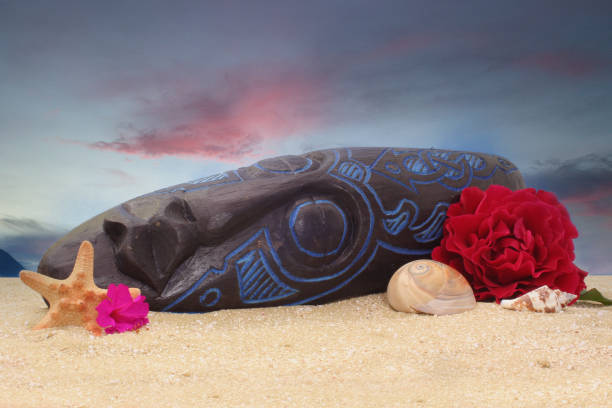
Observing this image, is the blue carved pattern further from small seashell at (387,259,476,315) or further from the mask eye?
small seashell at (387,259,476,315)

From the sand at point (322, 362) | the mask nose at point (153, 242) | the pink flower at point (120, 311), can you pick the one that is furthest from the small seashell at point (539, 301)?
the pink flower at point (120, 311)

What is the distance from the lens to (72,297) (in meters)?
2.81

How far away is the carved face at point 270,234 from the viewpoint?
3303 mm

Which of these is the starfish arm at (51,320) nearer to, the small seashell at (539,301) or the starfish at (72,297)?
the starfish at (72,297)


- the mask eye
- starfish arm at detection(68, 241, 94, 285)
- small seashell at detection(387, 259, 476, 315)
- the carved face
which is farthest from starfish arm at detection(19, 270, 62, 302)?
small seashell at detection(387, 259, 476, 315)

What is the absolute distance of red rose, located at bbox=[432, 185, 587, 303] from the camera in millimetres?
3268

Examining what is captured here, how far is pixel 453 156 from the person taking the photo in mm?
4168

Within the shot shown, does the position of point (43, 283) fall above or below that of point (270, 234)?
below

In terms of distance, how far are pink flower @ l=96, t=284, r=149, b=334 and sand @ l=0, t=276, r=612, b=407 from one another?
0.34 feet

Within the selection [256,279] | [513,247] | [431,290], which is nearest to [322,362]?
[431,290]

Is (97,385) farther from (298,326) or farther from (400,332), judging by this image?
(400,332)

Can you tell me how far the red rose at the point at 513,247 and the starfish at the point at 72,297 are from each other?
2468mm

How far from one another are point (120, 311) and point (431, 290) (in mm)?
1965

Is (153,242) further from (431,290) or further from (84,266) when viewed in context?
(431,290)
